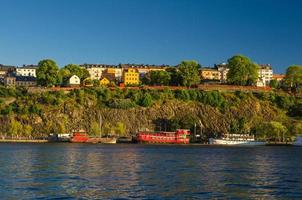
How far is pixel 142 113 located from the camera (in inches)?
5965

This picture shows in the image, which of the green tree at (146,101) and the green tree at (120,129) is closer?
the green tree at (120,129)

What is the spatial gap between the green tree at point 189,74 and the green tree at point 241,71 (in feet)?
41.9

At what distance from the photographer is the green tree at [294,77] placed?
18938 cm

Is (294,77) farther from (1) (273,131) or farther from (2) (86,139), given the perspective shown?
(2) (86,139)

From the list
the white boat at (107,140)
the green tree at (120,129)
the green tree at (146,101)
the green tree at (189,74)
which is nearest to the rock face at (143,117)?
the green tree at (146,101)

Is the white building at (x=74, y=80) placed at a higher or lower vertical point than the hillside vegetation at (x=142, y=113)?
higher

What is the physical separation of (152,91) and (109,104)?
17.7m

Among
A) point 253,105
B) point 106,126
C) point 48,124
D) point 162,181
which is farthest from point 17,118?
point 162,181

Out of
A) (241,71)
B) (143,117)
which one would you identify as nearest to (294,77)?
(241,71)

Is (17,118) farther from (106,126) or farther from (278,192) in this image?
(278,192)

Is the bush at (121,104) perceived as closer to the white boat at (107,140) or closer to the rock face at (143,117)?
the rock face at (143,117)

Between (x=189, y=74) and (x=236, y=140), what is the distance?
4368cm

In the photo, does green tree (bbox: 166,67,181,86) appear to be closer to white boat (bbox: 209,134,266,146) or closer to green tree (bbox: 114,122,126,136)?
green tree (bbox: 114,122,126,136)

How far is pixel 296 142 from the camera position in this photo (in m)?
142
